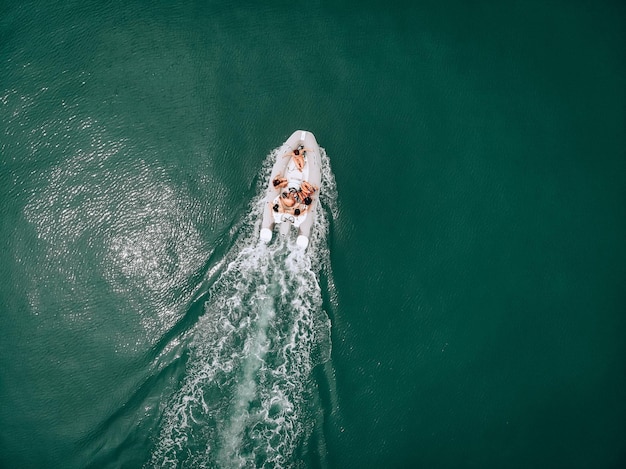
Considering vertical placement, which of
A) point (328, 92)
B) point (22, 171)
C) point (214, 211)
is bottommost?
point (214, 211)

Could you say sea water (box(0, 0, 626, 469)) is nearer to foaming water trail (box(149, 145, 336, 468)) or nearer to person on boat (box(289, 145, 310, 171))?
foaming water trail (box(149, 145, 336, 468))

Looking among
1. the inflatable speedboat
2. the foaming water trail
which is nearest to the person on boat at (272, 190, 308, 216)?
the inflatable speedboat

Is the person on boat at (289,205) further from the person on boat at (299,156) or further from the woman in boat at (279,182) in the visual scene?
the person on boat at (299,156)

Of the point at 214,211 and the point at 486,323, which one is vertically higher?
the point at 214,211

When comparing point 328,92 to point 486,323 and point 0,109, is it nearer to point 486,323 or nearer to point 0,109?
point 486,323

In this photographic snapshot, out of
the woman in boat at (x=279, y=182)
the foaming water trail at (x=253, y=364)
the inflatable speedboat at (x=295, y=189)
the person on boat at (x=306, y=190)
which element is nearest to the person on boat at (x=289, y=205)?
the inflatable speedboat at (x=295, y=189)

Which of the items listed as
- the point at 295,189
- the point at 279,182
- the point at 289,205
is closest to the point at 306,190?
the point at 295,189

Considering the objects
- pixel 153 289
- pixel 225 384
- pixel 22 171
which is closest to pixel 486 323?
pixel 225 384
